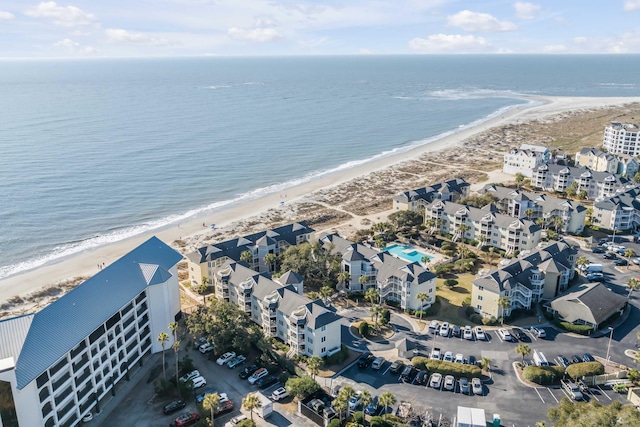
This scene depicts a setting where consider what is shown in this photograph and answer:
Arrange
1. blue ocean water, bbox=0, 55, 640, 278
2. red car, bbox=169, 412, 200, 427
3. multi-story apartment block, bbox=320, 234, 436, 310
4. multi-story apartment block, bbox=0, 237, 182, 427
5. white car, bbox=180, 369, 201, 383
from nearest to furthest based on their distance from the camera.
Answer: multi-story apartment block, bbox=0, 237, 182, 427 → red car, bbox=169, 412, 200, 427 → white car, bbox=180, 369, 201, 383 → multi-story apartment block, bbox=320, 234, 436, 310 → blue ocean water, bbox=0, 55, 640, 278

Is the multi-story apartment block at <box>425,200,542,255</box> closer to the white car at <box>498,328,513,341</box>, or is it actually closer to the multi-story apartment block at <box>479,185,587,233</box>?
the multi-story apartment block at <box>479,185,587,233</box>

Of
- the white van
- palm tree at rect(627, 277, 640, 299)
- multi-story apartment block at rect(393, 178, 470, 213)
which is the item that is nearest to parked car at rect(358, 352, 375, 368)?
the white van

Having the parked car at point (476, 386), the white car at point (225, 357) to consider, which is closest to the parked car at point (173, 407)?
the white car at point (225, 357)

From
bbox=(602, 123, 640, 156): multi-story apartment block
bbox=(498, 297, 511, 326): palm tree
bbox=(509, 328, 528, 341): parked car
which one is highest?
bbox=(602, 123, 640, 156): multi-story apartment block

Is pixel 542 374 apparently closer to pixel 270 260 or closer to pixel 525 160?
pixel 270 260

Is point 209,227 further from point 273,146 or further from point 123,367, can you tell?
point 273,146

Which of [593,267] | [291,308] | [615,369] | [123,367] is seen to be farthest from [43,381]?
[593,267]

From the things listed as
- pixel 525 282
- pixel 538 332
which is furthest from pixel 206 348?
pixel 525 282
